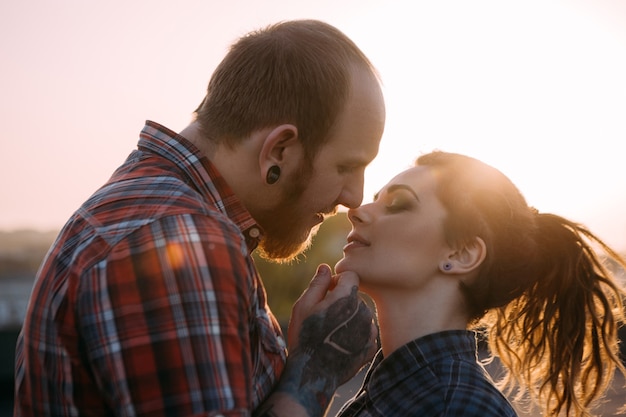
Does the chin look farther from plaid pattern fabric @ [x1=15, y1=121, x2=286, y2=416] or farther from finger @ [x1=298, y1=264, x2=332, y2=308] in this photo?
plaid pattern fabric @ [x1=15, y1=121, x2=286, y2=416]

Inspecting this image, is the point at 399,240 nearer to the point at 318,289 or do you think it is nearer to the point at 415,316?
the point at 415,316

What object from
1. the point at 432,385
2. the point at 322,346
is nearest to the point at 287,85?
the point at 322,346

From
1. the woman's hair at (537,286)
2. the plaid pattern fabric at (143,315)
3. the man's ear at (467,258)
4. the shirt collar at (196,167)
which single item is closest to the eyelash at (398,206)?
the woman's hair at (537,286)

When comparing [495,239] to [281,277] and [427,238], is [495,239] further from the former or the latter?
[281,277]

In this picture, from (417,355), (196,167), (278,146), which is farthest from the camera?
(417,355)

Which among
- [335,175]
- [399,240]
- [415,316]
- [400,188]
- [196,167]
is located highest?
[196,167]

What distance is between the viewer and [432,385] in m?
2.75

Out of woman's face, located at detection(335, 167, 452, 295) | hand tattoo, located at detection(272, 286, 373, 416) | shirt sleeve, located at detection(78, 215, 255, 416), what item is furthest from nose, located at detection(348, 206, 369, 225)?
shirt sleeve, located at detection(78, 215, 255, 416)

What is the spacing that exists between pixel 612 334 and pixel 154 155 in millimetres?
2029

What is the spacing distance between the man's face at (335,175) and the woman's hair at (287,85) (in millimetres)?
50

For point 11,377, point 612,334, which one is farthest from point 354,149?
point 11,377

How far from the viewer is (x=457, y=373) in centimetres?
274

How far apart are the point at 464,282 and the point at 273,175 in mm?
881

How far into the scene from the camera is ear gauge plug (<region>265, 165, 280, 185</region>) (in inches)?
102
